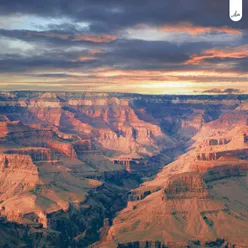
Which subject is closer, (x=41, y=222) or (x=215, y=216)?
(x=215, y=216)

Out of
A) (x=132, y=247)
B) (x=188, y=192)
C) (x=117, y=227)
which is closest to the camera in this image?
(x=132, y=247)

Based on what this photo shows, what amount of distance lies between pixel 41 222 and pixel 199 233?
141ft

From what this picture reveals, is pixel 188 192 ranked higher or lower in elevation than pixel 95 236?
higher

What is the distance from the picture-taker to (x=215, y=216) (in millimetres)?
162125

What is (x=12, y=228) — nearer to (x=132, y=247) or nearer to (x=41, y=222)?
(x=41, y=222)

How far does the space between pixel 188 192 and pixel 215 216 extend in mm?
11378

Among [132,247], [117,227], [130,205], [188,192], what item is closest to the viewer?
[132,247]

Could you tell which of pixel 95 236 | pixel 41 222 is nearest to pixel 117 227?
pixel 95 236

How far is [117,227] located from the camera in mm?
160375

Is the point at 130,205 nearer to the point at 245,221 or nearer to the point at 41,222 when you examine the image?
the point at 41,222

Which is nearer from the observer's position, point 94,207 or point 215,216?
point 215,216

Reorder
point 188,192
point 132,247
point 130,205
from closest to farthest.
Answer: point 132,247
point 188,192
point 130,205

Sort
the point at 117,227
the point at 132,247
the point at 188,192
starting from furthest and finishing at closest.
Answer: the point at 188,192, the point at 117,227, the point at 132,247

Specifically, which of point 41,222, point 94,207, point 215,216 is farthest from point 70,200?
point 215,216
